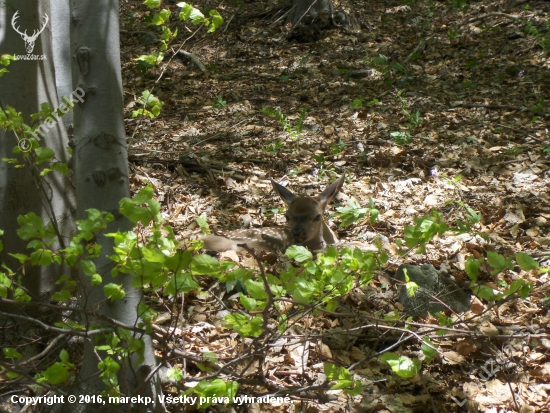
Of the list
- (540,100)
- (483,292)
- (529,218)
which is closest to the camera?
(483,292)

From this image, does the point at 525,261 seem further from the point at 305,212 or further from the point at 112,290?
the point at 305,212

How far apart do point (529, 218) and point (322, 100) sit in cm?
449

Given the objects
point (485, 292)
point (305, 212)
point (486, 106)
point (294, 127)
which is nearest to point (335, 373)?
point (485, 292)

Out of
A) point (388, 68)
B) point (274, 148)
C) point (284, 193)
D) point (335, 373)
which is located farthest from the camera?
point (388, 68)

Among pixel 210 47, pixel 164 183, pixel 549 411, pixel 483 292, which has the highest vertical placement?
pixel 210 47

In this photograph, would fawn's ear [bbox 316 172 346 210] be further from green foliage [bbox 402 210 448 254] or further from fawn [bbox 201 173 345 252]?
green foliage [bbox 402 210 448 254]

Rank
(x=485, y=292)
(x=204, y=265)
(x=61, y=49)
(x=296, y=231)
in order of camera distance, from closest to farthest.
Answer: (x=204, y=265) < (x=485, y=292) < (x=61, y=49) < (x=296, y=231)

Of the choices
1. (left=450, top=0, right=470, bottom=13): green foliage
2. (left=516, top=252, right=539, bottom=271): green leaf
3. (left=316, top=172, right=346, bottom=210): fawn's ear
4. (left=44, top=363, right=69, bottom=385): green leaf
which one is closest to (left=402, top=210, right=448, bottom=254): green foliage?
(left=516, top=252, right=539, bottom=271): green leaf

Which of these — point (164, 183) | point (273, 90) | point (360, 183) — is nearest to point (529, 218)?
point (360, 183)

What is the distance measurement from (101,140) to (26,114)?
129cm

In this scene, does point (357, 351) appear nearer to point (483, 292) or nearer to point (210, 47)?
point (483, 292)

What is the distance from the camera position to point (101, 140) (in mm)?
2447

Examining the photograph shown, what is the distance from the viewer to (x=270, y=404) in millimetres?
3047

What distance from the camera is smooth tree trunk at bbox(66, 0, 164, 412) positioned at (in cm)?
242
